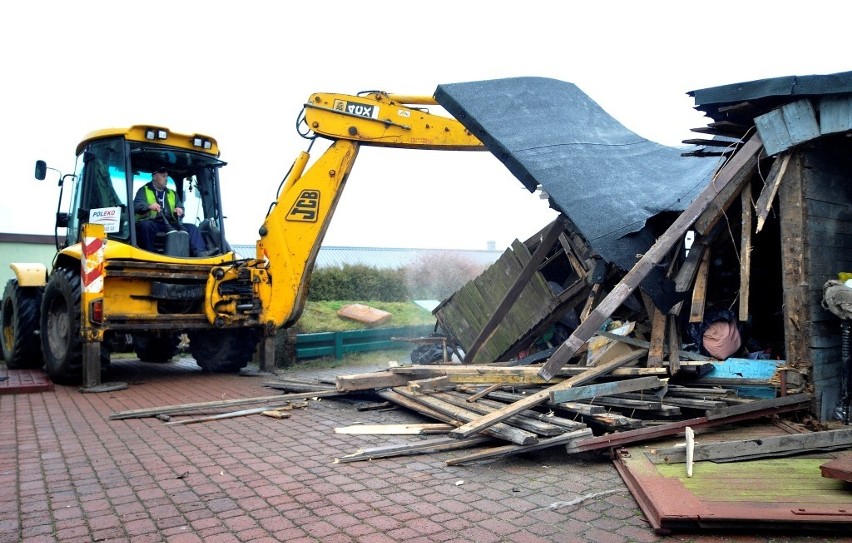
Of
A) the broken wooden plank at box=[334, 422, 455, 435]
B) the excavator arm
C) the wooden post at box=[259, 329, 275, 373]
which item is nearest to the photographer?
the broken wooden plank at box=[334, 422, 455, 435]

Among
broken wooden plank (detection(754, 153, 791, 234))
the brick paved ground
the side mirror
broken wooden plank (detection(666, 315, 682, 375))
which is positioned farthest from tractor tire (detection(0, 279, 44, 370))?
broken wooden plank (detection(754, 153, 791, 234))

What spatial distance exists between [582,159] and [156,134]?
19.4 ft

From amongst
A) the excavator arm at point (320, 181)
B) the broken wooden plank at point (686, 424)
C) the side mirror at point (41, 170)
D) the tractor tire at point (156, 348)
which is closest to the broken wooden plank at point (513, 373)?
the broken wooden plank at point (686, 424)

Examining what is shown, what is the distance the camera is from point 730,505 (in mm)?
3670

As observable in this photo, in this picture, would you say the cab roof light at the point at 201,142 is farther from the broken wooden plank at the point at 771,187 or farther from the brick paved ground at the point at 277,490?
the broken wooden plank at the point at 771,187

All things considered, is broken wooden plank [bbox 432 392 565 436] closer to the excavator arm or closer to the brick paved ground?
the brick paved ground

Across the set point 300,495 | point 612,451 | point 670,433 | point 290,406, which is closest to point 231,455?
point 300,495

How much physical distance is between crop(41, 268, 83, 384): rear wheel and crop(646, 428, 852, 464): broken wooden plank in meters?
7.17

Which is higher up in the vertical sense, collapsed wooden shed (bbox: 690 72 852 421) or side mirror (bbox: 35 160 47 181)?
side mirror (bbox: 35 160 47 181)

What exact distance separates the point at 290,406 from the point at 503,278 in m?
3.45

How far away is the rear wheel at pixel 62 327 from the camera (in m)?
8.57

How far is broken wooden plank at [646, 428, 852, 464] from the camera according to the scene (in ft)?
15.1

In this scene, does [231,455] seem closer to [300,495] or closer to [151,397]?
[300,495]

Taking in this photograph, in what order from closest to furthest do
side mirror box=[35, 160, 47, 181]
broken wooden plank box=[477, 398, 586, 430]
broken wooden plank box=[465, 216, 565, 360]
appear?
broken wooden plank box=[477, 398, 586, 430]
broken wooden plank box=[465, 216, 565, 360]
side mirror box=[35, 160, 47, 181]
